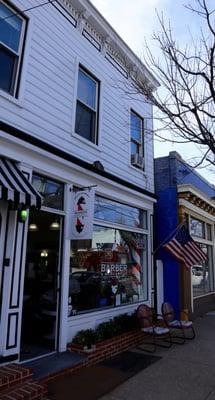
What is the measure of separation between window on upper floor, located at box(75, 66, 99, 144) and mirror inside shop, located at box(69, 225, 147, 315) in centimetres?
215

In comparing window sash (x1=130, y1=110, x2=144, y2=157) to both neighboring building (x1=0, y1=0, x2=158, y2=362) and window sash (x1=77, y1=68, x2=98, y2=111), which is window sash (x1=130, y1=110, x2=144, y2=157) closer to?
neighboring building (x1=0, y1=0, x2=158, y2=362)

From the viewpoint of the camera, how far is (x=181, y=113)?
5.66m

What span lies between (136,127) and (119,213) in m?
2.89

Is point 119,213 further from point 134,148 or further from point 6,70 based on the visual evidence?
point 6,70

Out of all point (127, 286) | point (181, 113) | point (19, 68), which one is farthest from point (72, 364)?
point (19, 68)

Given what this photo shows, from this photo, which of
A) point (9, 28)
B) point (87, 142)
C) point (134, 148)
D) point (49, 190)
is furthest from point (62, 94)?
point (134, 148)

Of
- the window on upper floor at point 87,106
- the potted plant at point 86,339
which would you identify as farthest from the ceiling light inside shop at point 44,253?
the window on upper floor at point 87,106

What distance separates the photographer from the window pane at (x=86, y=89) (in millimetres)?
7973

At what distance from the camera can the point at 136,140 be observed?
10.3 meters

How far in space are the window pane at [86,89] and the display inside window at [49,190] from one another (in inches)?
90.5

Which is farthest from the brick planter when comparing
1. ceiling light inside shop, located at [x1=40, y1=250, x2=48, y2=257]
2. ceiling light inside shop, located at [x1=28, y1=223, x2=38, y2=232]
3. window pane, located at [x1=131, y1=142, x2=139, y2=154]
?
window pane, located at [x1=131, y1=142, x2=139, y2=154]

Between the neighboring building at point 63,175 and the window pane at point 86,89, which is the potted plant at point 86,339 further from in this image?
the window pane at point 86,89

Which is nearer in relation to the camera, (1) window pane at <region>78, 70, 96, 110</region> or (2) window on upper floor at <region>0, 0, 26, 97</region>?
(2) window on upper floor at <region>0, 0, 26, 97</region>

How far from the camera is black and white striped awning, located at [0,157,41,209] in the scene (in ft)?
16.1
